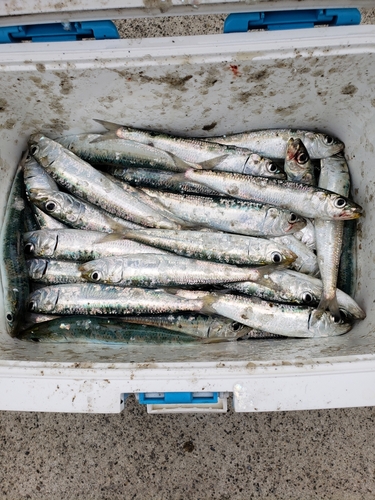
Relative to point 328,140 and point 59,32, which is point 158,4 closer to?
point 59,32

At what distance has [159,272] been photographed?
208 centimetres

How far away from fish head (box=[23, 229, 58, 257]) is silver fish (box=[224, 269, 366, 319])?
1.00m

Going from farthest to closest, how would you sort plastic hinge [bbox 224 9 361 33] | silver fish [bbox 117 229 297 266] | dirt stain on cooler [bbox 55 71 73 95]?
silver fish [bbox 117 229 297 266] < dirt stain on cooler [bbox 55 71 73 95] < plastic hinge [bbox 224 9 361 33]

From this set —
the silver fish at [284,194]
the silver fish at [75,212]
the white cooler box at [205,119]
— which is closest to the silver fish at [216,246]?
the silver fish at [75,212]

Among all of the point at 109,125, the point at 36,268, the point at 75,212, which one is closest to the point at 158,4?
the point at 109,125

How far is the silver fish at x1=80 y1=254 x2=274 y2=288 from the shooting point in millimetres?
2082

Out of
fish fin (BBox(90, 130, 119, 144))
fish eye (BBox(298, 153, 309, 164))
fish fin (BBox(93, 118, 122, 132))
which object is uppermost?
fish fin (BBox(93, 118, 122, 132))

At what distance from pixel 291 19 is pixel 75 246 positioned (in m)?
1.53

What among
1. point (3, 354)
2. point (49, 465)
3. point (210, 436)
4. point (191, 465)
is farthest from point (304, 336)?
point (49, 465)

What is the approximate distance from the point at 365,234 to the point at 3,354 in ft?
6.49

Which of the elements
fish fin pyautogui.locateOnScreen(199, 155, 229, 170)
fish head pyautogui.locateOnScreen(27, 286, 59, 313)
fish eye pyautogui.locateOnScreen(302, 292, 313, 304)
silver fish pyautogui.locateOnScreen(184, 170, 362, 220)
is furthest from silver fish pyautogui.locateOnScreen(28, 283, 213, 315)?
fish fin pyautogui.locateOnScreen(199, 155, 229, 170)

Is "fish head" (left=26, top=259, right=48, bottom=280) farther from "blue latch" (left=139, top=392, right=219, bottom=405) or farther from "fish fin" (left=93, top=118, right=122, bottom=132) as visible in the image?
"blue latch" (left=139, top=392, right=219, bottom=405)

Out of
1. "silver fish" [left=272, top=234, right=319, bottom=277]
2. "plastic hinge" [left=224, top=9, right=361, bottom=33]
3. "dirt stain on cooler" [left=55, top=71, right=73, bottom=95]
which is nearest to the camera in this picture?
"plastic hinge" [left=224, top=9, right=361, bottom=33]

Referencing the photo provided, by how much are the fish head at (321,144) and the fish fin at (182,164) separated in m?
0.64
